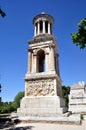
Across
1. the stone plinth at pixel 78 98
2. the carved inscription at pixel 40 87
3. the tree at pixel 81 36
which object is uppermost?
the tree at pixel 81 36

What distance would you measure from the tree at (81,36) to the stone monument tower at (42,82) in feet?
23.2

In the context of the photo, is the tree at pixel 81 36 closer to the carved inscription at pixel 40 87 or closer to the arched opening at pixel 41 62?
the carved inscription at pixel 40 87

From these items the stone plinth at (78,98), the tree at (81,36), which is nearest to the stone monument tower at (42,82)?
the tree at (81,36)

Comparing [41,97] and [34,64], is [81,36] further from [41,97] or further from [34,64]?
[34,64]

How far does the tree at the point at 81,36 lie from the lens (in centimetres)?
693

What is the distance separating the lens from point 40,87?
47.4ft

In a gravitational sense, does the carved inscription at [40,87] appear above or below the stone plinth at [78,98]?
above

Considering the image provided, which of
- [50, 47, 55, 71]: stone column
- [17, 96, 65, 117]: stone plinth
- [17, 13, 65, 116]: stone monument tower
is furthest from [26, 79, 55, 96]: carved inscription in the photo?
[50, 47, 55, 71]: stone column

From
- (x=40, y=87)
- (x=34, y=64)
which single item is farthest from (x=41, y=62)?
(x=40, y=87)

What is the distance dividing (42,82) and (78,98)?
17.4 metres

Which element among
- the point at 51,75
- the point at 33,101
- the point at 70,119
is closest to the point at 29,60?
the point at 51,75

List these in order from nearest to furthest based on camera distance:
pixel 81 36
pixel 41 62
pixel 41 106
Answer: pixel 81 36 → pixel 41 106 → pixel 41 62

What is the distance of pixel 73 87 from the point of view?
3278 centimetres

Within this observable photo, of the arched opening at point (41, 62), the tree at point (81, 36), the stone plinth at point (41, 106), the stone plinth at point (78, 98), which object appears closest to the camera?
the tree at point (81, 36)
